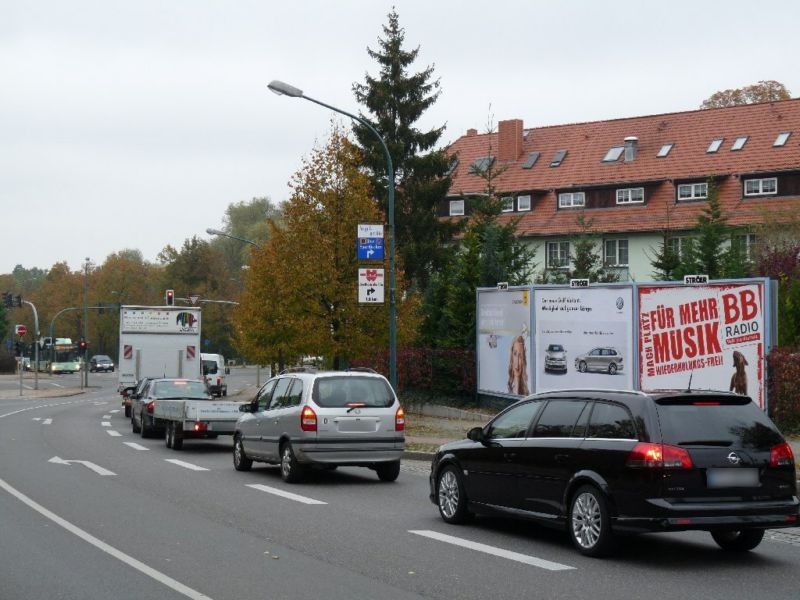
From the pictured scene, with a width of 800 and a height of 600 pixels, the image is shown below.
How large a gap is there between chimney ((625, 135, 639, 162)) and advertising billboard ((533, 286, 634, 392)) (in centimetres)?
3597

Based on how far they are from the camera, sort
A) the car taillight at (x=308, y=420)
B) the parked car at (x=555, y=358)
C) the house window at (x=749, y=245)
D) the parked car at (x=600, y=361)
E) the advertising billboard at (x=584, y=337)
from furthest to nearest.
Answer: the house window at (x=749, y=245) → the parked car at (x=555, y=358) → the parked car at (x=600, y=361) → the advertising billboard at (x=584, y=337) → the car taillight at (x=308, y=420)

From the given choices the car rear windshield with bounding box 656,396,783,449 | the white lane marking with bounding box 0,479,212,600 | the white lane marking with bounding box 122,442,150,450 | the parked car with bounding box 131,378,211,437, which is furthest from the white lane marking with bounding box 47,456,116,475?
the car rear windshield with bounding box 656,396,783,449

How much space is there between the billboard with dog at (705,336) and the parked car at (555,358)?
2.61 meters

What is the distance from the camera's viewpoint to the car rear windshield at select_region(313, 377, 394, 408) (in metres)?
17.0

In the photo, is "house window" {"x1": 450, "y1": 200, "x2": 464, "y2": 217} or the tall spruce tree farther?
"house window" {"x1": 450, "y1": 200, "x2": 464, "y2": 217}

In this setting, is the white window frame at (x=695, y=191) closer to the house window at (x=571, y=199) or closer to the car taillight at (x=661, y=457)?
the house window at (x=571, y=199)

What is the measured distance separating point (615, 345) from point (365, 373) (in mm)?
10226

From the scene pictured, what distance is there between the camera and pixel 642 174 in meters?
61.0

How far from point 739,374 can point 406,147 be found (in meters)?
31.7

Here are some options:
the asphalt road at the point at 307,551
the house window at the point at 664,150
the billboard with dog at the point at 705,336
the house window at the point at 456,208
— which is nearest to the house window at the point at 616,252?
the house window at the point at 664,150

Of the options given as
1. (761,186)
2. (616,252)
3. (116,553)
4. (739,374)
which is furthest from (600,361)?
(616,252)

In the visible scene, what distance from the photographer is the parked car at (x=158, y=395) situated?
2797 centimetres

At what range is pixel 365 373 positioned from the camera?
1747cm

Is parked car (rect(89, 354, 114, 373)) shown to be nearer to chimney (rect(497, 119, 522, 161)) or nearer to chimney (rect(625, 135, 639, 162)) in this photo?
chimney (rect(497, 119, 522, 161))
